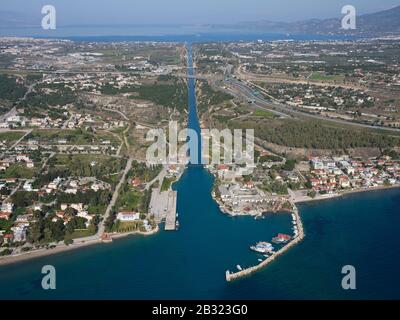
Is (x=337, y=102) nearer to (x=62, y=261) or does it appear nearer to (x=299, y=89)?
(x=299, y=89)

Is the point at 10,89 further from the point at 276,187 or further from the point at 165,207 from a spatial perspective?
the point at 276,187

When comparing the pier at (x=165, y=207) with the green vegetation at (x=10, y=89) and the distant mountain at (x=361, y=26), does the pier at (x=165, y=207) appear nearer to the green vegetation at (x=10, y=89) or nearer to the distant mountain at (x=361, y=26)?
the green vegetation at (x=10, y=89)

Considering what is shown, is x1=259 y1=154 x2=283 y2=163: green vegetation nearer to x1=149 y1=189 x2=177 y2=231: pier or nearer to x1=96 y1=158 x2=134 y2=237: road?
x1=149 y1=189 x2=177 y2=231: pier

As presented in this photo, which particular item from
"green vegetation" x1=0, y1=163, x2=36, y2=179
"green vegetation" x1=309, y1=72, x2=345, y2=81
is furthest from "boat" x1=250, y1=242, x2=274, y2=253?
"green vegetation" x1=309, y1=72, x2=345, y2=81

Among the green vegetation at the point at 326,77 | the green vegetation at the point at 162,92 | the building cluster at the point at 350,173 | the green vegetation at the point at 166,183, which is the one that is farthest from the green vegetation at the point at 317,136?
the green vegetation at the point at 326,77

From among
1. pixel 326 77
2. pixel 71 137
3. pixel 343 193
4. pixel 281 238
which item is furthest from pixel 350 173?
pixel 326 77

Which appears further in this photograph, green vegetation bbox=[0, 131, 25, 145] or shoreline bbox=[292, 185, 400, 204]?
green vegetation bbox=[0, 131, 25, 145]
